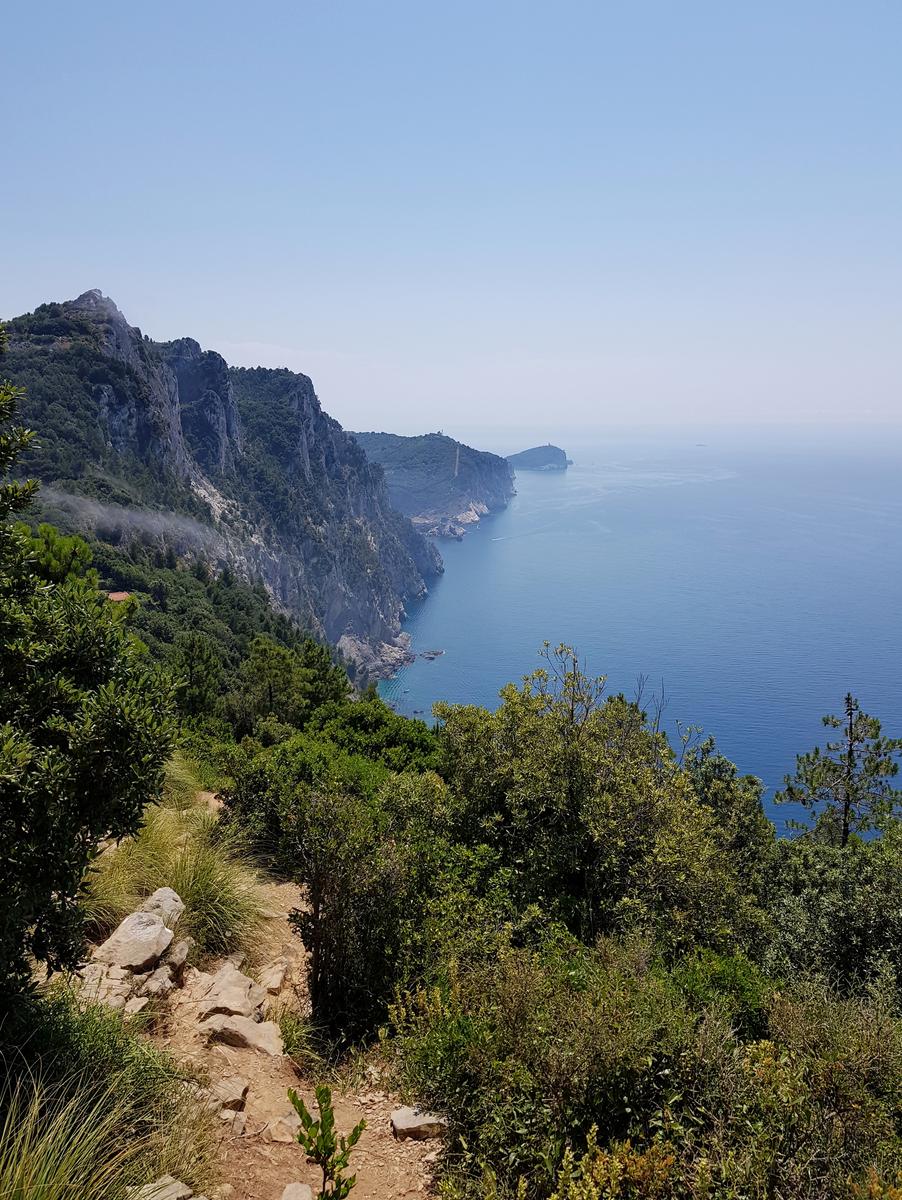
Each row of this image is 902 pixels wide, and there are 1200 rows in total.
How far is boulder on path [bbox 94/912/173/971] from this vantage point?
6461 mm

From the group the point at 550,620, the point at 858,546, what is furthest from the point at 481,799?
the point at 858,546

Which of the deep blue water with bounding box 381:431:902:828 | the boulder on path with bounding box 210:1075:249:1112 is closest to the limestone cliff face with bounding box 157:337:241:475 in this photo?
the deep blue water with bounding box 381:431:902:828

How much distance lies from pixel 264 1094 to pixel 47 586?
4.47 m

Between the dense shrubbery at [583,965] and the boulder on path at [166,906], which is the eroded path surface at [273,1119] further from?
the boulder on path at [166,906]

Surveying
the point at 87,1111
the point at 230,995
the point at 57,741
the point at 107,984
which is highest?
the point at 57,741

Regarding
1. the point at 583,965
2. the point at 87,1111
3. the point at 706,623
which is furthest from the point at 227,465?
the point at 87,1111

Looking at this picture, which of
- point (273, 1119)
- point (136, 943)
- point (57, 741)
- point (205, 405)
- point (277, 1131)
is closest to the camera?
point (57, 741)

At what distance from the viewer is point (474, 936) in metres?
7.41

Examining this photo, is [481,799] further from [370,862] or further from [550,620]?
[550,620]

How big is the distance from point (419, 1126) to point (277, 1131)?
42.4 inches

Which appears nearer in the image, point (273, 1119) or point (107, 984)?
point (273, 1119)

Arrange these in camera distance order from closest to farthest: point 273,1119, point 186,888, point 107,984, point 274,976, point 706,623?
point 273,1119, point 107,984, point 274,976, point 186,888, point 706,623

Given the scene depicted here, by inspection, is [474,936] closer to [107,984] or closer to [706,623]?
[107,984]

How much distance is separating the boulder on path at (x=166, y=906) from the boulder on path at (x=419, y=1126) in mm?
3233
